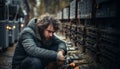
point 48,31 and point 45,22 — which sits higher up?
point 45,22

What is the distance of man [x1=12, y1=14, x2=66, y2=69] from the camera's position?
4.61 m

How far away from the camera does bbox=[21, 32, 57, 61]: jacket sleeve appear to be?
4596 millimetres

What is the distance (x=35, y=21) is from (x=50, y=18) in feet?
0.91

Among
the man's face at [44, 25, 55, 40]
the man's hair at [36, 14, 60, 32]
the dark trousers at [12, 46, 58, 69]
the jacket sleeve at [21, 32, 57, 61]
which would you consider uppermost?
the man's hair at [36, 14, 60, 32]

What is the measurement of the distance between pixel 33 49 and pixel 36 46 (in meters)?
0.13

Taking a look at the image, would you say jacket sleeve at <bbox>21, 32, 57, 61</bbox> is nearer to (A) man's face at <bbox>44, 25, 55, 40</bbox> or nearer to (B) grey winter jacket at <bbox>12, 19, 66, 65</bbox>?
(B) grey winter jacket at <bbox>12, 19, 66, 65</bbox>

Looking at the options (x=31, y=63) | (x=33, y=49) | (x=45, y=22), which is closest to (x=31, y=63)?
(x=31, y=63)

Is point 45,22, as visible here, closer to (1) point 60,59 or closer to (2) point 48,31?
(2) point 48,31

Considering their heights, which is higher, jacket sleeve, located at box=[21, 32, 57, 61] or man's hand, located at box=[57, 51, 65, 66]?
jacket sleeve, located at box=[21, 32, 57, 61]

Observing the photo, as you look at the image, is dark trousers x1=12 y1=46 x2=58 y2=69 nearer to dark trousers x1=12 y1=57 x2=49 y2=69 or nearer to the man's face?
dark trousers x1=12 y1=57 x2=49 y2=69

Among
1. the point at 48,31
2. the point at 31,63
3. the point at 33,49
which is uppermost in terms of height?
the point at 48,31

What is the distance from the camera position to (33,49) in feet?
15.1

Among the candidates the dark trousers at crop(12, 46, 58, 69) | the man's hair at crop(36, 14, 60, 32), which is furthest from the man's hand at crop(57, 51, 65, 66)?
the man's hair at crop(36, 14, 60, 32)

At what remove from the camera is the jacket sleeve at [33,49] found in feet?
15.1
